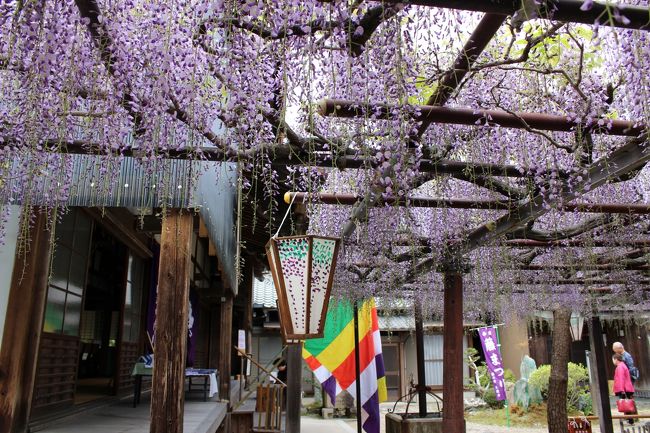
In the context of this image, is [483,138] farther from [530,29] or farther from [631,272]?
[631,272]

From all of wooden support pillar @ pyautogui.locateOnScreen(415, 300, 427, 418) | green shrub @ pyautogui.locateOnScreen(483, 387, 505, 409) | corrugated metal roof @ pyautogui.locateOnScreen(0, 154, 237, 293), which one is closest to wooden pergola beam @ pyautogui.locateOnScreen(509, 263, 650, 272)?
wooden support pillar @ pyautogui.locateOnScreen(415, 300, 427, 418)

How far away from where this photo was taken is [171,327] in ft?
13.5

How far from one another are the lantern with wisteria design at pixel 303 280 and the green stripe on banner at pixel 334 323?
4979mm

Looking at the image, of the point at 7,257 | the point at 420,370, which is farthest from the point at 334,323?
the point at 7,257

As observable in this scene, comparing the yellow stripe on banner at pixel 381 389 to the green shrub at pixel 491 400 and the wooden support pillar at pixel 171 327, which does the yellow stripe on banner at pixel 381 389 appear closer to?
the wooden support pillar at pixel 171 327

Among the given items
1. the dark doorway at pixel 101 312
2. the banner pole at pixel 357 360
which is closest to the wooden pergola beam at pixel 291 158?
the dark doorway at pixel 101 312

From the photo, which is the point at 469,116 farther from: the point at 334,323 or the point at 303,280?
the point at 334,323

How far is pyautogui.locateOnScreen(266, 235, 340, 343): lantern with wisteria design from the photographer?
3.42 metres

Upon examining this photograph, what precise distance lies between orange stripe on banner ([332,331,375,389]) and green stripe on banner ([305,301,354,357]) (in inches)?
16.0

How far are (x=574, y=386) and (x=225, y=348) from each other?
858 cm

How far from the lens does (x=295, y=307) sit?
3424 mm

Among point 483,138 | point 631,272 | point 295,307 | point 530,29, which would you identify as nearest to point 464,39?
point 530,29

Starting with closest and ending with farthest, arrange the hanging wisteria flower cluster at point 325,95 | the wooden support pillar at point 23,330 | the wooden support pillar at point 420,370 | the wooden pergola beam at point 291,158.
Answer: the hanging wisteria flower cluster at point 325,95
the wooden pergola beam at point 291,158
the wooden support pillar at point 23,330
the wooden support pillar at point 420,370

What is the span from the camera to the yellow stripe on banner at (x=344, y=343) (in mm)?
8430
